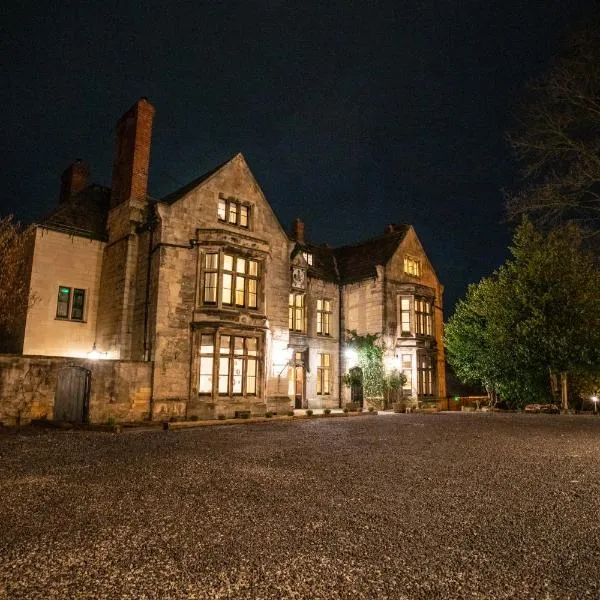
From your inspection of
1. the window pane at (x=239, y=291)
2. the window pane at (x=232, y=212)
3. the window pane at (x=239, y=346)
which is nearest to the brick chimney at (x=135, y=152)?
the window pane at (x=232, y=212)

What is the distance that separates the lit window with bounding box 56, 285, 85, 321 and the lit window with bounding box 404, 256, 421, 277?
1797cm

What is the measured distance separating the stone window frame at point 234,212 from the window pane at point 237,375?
6038 millimetres

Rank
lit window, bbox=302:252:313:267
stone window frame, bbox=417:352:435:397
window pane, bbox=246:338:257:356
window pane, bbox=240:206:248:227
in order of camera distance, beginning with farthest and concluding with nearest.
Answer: lit window, bbox=302:252:313:267
stone window frame, bbox=417:352:435:397
window pane, bbox=240:206:248:227
window pane, bbox=246:338:257:356

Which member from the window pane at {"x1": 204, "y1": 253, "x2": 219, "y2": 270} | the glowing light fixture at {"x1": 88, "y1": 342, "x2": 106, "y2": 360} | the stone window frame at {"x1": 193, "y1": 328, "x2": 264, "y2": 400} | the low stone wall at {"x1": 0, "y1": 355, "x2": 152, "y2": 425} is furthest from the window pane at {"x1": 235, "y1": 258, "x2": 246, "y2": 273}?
the glowing light fixture at {"x1": 88, "y1": 342, "x2": 106, "y2": 360}

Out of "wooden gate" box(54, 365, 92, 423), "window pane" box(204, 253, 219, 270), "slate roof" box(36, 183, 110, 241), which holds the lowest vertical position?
"wooden gate" box(54, 365, 92, 423)

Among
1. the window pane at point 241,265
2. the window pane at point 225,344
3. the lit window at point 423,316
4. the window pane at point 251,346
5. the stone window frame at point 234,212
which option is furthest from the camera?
the lit window at point 423,316

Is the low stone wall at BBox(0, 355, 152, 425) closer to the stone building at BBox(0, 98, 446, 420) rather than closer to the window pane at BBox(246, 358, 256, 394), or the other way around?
the stone building at BBox(0, 98, 446, 420)

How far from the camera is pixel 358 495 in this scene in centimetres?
582

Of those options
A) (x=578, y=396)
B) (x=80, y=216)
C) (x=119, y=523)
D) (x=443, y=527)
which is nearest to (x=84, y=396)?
(x=80, y=216)

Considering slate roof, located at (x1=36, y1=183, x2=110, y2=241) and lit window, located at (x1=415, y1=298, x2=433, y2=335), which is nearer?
slate roof, located at (x1=36, y1=183, x2=110, y2=241)

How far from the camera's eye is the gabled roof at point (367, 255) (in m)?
27.1

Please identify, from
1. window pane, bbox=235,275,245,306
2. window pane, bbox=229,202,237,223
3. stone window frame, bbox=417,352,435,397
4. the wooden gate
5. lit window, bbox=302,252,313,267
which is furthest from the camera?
A: lit window, bbox=302,252,313,267

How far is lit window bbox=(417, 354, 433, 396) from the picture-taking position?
25891 millimetres

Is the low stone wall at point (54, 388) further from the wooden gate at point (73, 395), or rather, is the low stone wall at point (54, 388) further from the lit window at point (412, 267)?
the lit window at point (412, 267)
